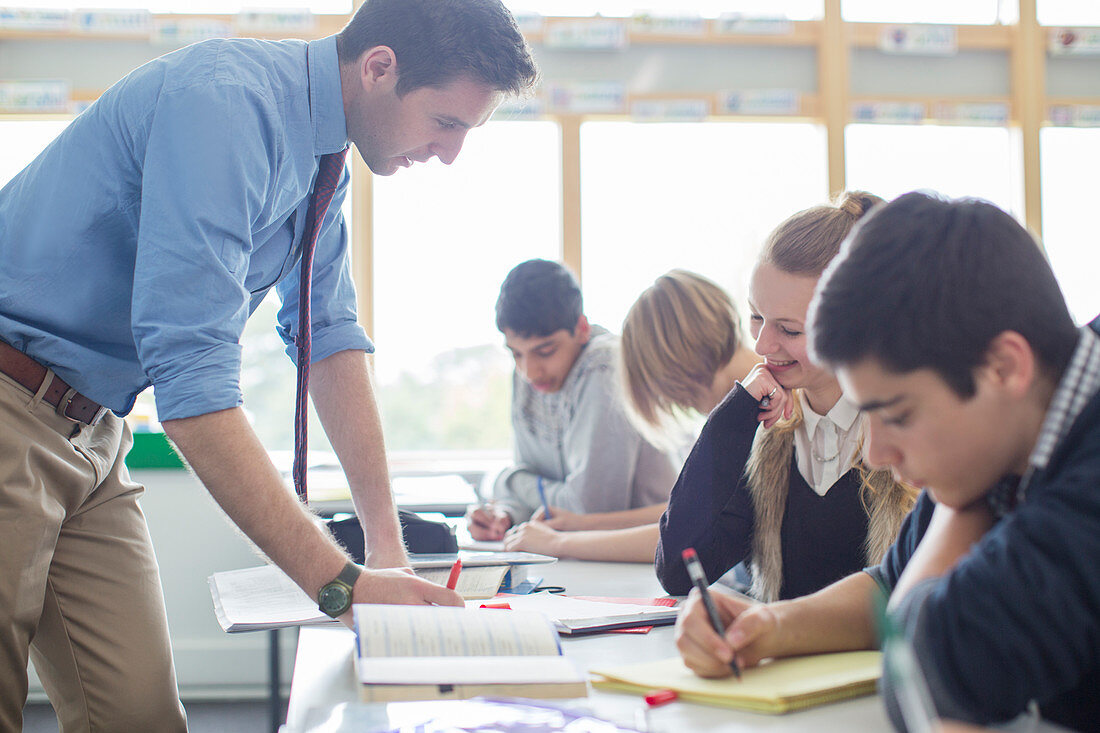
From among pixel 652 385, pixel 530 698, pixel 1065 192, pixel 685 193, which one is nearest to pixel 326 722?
pixel 530 698

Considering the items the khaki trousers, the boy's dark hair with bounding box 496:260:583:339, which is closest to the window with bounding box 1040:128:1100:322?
the boy's dark hair with bounding box 496:260:583:339

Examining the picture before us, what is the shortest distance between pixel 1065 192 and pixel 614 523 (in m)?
2.96

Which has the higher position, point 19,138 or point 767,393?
point 19,138

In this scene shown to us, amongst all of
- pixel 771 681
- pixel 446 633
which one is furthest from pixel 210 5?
pixel 771 681

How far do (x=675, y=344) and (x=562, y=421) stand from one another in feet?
2.19

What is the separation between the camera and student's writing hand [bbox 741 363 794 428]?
57.1 inches

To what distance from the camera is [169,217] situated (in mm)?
1055

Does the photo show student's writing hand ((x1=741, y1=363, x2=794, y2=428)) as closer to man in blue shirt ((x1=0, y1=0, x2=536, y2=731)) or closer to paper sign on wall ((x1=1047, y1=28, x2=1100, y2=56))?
man in blue shirt ((x1=0, y1=0, x2=536, y2=731))

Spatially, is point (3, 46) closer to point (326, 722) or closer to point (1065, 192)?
point (326, 722)

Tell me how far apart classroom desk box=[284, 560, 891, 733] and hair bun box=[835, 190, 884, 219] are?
76cm

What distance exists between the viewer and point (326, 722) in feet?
2.55

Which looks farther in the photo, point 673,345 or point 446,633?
point 673,345

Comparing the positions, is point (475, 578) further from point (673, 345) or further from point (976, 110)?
point (976, 110)

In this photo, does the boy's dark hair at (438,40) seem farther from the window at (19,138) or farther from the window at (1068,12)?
the window at (1068,12)
